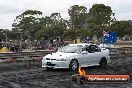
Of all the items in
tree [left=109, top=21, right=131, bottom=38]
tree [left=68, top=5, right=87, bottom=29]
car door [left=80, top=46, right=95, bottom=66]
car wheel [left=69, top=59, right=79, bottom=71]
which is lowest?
car wheel [left=69, top=59, right=79, bottom=71]

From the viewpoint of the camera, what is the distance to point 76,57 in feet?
62.8

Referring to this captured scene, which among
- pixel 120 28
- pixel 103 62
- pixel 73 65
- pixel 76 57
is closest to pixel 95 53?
pixel 103 62

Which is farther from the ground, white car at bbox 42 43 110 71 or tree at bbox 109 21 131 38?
tree at bbox 109 21 131 38

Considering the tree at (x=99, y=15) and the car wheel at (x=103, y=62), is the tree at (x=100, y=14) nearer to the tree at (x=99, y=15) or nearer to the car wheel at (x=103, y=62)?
the tree at (x=99, y=15)

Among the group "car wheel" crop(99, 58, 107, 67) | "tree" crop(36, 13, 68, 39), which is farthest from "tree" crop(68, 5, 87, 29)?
"car wheel" crop(99, 58, 107, 67)

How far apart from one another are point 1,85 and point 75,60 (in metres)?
6.94

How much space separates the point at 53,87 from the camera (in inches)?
488

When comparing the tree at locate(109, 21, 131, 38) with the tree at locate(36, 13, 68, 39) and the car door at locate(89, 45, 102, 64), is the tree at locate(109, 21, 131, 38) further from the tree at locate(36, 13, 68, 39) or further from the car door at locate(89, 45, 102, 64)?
the car door at locate(89, 45, 102, 64)

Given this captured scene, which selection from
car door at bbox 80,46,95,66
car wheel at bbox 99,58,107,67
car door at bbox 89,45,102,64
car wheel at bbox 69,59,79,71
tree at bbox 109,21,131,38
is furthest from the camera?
tree at bbox 109,21,131,38

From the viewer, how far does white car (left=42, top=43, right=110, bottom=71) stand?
61.2ft

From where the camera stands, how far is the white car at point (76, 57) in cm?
1866

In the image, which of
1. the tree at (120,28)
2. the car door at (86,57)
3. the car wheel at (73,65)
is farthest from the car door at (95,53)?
the tree at (120,28)

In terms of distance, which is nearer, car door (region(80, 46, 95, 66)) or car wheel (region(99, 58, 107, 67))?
car door (region(80, 46, 95, 66))

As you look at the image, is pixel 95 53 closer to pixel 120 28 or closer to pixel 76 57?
pixel 76 57
